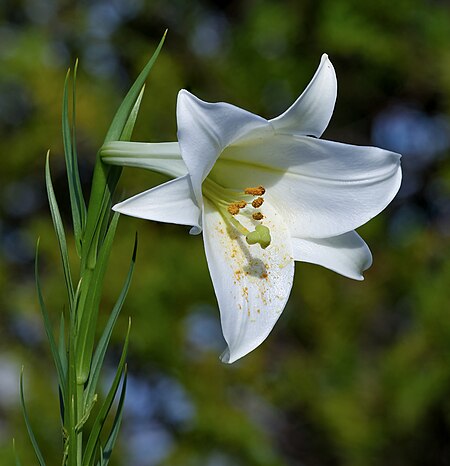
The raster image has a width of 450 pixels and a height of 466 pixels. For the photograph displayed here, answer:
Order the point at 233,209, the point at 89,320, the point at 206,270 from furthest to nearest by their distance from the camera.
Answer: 1. the point at 206,270
2. the point at 233,209
3. the point at 89,320

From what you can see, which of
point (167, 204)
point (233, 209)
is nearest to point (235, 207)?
point (233, 209)

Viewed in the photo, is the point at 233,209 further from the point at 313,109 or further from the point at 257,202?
the point at 313,109

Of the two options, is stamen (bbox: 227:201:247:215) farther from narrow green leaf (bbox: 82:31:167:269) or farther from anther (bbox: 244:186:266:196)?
narrow green leaf (bbox: 82:31:167:269)

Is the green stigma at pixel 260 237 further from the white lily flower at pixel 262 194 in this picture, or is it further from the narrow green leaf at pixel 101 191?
the narrow green leaf at pixel 101 191

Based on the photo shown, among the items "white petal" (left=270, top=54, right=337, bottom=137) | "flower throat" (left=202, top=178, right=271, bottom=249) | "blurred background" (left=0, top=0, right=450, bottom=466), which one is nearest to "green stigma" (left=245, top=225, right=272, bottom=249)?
"flower throat" (left=202, top=178, right=271, bottom=249)

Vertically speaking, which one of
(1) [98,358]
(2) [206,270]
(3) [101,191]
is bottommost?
(2) [206,270]
